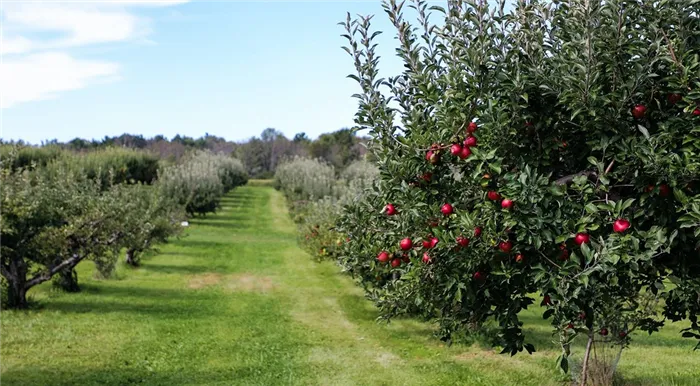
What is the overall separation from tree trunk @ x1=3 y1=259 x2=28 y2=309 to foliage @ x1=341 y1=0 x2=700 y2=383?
40.7 feet

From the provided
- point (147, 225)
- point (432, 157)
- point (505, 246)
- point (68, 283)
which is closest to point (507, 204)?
point (505, 246)

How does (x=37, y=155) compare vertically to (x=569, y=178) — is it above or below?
above

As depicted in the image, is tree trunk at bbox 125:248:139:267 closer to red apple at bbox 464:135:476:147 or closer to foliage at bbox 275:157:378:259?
foliage at bbox 275:157:378:259

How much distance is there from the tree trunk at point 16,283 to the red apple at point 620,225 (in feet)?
45.8

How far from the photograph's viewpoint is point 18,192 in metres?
14.3

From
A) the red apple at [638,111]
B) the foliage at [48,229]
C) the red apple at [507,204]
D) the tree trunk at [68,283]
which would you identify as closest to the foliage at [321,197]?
the red apple at [507,204]

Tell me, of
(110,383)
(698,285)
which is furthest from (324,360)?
(698,285)

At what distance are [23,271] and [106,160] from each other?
1151 inches

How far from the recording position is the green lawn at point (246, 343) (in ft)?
34.9

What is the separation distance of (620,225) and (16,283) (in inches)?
570

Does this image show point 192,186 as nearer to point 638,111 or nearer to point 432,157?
point 432,157

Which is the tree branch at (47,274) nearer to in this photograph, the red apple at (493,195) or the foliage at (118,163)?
the red apple at (493,195)

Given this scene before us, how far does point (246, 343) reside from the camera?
13.2 metres

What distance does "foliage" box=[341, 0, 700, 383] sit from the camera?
13.5ft
